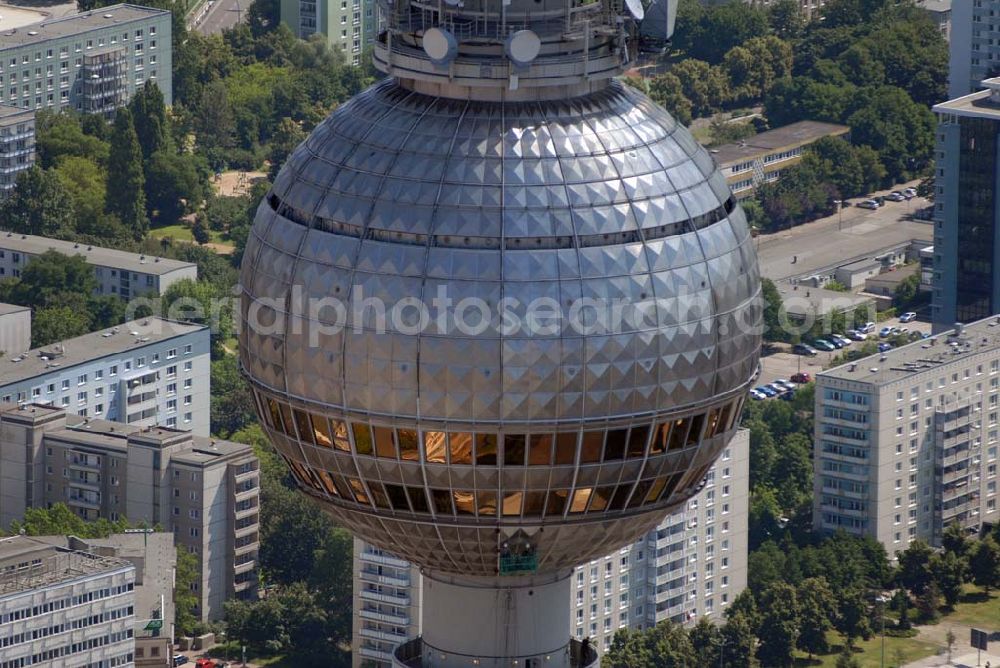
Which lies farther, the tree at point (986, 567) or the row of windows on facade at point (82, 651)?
the tree at point (986, 567)

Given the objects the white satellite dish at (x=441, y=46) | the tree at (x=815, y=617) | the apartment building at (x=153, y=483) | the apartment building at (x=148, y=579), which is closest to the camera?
the white satellite dish at (x=441, y=46)

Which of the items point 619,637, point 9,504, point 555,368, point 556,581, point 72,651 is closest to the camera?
point 555,368

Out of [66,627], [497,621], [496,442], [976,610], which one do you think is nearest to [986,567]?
[976,610]

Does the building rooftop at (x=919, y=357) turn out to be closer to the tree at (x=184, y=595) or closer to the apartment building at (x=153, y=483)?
the apartment building at (x=153, y=483)

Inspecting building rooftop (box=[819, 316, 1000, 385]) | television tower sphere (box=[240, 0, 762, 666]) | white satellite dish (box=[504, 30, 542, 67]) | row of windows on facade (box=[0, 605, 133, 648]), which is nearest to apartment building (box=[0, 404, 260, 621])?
row of windows on facade (box=[0, 605, 133, 648])

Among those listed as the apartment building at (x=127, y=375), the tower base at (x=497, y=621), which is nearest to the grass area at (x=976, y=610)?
the apartment building at (x=127, y=375)

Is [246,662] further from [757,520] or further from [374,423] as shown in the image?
[374,423]

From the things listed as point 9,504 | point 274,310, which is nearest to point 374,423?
point 274,310
